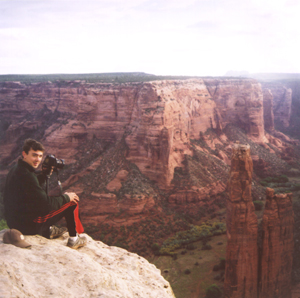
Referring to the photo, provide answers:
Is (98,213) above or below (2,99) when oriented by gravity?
below

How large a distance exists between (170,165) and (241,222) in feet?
72.0

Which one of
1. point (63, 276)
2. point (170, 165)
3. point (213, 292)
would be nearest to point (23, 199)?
point (63, 276)

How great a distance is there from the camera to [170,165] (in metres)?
40.9

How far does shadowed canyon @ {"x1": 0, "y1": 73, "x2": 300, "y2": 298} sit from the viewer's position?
19781mm

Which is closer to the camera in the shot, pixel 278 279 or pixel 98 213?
pixel 278 279

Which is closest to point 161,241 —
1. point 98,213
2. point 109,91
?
point 98,213

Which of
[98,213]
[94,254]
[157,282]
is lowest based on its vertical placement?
[98,213]

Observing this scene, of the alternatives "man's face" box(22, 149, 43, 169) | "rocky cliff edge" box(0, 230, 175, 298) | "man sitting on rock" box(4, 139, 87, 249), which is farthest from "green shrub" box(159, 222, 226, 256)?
"man's face" box(22, 149, 43, 169)

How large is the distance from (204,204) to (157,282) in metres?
34.5

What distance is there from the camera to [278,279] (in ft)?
66.6

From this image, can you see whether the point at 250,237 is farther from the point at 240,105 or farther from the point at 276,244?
the point at 240,105

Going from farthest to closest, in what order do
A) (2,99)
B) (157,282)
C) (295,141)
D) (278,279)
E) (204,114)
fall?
1. (295,141)
2. (2,99)
3. (204,114)
4. (278,279)
5. (157,282)

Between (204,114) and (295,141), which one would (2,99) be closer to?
(204,114)

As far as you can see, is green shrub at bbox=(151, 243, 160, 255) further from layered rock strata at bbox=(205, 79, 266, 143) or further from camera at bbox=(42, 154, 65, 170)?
layered rock strata at bbox=(205, 79, 266, 143)
